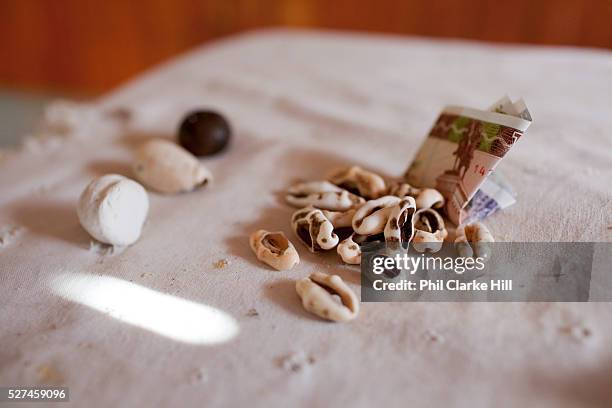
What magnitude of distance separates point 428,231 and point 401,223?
0.17 ft

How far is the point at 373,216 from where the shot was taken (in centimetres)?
69

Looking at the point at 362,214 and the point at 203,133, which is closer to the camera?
the point at 362,214

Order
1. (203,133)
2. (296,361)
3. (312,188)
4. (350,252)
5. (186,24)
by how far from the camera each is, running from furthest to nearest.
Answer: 1. (186,24)
2. (203,133)
3. (312,188)
4. (350,252)
5. (296,361)

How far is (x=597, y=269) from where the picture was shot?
637 millimetres

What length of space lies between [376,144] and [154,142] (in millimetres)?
386

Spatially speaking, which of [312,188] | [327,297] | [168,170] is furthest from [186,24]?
[327,297]

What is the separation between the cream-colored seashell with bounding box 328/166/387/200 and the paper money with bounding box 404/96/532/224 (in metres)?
0.06

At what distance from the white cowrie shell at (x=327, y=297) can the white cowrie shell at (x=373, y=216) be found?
0.26 ft

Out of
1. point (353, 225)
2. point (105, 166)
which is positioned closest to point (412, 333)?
point (353, 225)

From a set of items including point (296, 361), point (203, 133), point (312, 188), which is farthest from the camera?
point (203, 133)

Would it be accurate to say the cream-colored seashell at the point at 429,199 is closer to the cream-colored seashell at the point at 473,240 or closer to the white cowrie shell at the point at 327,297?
the cream-colored seashell at the point at 473,240

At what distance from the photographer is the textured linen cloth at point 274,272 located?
53 centimetres

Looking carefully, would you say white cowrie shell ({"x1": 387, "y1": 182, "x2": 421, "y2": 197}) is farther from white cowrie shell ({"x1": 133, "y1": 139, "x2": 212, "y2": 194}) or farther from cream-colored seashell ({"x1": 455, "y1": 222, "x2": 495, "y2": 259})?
white cowrie shell ({"x1": 133, "y1": 139, "x2": 212, "y2": 194})

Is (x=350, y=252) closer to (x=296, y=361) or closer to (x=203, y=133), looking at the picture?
(x=296, y=361)
